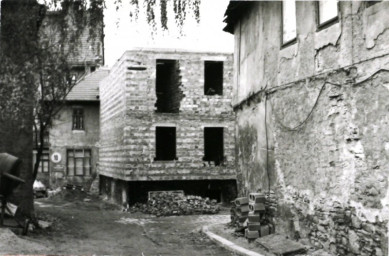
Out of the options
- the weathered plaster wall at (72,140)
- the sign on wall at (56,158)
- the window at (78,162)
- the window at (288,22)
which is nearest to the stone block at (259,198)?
the window at (288,22)

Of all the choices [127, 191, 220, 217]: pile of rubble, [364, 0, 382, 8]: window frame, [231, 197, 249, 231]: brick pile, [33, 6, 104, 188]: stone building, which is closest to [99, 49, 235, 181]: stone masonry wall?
[127, 191, 220, 217]: pile of rubble

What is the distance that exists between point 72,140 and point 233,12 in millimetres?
18854

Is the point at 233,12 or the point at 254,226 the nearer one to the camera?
the point at 254,226

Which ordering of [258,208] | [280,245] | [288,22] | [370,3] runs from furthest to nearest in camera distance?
[258,208], [288,22], [280,245], [370,3]

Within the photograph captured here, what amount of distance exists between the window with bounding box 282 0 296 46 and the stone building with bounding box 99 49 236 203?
11182 millimetres

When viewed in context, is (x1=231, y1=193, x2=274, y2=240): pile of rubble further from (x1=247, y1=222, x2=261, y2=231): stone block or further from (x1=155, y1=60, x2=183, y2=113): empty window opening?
(x1=155, y1=60, x2=183, y2=113): empty window opening

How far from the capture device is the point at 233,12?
13297 mm

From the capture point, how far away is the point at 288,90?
9.87 metres

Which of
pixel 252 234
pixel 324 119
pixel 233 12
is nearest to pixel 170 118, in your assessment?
pixel 233 12

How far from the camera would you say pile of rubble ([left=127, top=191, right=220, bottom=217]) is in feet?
63.3

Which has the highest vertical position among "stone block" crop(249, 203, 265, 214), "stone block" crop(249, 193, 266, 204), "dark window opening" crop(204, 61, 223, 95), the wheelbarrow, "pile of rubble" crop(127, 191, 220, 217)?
"dark window opening" crop(204, 61, 223, 95)

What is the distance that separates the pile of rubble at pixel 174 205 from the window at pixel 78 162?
971 centimetres

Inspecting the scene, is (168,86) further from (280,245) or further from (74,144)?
(280,245)

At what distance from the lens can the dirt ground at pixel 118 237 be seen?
385 inches
